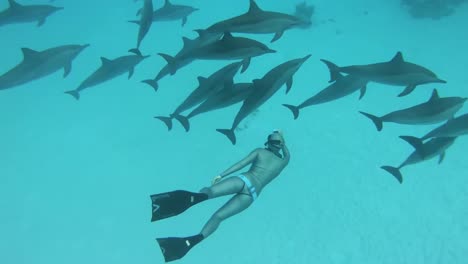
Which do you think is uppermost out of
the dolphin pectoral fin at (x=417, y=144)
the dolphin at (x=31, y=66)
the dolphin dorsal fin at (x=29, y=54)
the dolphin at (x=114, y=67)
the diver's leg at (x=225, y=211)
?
the dolphin dorsal fin at (x=29, y=54)

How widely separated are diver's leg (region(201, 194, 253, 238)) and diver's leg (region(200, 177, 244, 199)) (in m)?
0.15

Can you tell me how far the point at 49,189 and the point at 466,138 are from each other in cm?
1370

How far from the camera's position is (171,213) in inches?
223

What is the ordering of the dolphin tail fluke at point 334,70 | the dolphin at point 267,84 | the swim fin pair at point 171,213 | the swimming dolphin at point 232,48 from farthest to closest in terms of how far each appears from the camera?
the dolphin tail fluke at point 334,70 → the dolphin at point 267,84 → the swimming dolphin at point 232,48 → the swim fin pair at point 171,213

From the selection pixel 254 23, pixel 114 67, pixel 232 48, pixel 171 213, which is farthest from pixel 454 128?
pixel 114 67

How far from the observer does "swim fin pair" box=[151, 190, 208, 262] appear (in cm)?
562

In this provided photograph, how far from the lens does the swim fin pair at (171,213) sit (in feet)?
18.4

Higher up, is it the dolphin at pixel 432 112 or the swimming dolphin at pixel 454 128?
the dolphin at pixel 432 112

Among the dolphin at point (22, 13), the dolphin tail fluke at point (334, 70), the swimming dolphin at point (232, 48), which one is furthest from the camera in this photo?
the dolphin at point (22, 13)

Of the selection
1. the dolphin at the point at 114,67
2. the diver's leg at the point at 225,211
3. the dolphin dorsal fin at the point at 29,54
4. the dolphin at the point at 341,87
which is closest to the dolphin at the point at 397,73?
the dolphin at the point at 341,87

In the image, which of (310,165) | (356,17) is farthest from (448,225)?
(356,17)

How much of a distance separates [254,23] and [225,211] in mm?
2874

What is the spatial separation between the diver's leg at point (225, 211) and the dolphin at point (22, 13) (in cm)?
741

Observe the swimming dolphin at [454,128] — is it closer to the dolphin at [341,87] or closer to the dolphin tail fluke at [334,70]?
the dolphin at [341,87]
